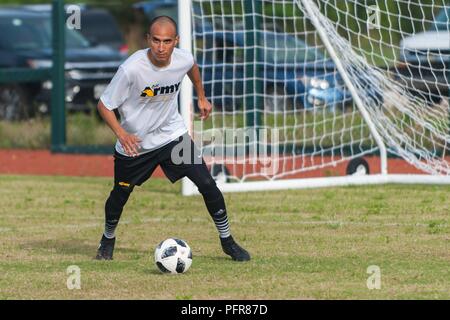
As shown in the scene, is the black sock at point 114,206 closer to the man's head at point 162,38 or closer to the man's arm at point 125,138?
the man's arm at point 125,138

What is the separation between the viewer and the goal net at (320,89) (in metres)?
13.8

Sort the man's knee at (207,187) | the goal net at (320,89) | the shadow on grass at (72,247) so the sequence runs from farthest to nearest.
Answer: the goal net at (320,89)
the shadow on grass at (72,247)
the man's knee at (207,187)

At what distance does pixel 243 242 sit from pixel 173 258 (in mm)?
1727

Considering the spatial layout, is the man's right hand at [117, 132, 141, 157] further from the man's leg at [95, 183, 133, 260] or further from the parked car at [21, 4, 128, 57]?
the parked car at [21, 4, 128, 57]

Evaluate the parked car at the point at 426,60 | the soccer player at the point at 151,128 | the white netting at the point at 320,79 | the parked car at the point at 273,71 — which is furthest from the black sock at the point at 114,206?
the parked car at the point at 426,60

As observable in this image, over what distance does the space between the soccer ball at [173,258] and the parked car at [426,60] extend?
19.1 feet

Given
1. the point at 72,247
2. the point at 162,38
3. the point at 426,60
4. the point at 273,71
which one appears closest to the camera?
the point at 162,38

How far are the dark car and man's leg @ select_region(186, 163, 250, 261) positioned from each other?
452 inches

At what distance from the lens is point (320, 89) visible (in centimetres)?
1488

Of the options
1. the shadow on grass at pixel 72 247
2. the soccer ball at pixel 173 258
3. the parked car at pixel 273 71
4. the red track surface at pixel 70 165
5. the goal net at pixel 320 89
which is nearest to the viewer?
the soccer ball at pixel 173 258

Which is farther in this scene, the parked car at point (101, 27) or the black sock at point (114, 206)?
the parked car at point (101, 27)

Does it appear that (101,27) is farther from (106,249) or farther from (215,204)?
(215,204)

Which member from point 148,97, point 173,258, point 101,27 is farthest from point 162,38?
point 101,27
